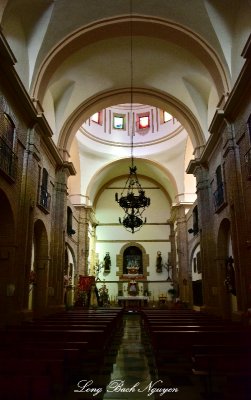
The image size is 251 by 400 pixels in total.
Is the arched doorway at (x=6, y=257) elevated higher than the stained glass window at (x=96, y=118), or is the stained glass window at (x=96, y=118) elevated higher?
the stained glass window at (x=96, y=118)

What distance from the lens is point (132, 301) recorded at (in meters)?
25.2

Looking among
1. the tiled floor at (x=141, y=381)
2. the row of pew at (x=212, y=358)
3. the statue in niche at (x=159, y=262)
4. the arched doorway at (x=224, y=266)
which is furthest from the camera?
the statue in niche at (x=159, y=262)

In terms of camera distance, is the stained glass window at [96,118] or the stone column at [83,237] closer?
the stone column at [83,237]

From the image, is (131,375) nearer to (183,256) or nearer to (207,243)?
(207,243)

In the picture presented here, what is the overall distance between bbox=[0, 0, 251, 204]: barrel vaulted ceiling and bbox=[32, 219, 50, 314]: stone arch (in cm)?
399

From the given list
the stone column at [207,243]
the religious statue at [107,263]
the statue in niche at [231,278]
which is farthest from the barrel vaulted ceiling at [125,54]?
the religious statue at [107,263]

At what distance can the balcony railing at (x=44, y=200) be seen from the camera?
1267 cm

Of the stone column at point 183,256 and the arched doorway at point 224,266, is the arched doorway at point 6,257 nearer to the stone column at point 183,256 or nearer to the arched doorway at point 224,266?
the arched doorway at point 224,266

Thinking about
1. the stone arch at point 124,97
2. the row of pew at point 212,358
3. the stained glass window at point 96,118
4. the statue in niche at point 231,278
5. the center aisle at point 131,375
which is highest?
the stained glass window at point 96,118

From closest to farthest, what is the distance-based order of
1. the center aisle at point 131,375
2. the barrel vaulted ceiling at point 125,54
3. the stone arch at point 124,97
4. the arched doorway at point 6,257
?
the center aisle at point 131,375 → the arched doorway at point 6,257 → the barrel vaulted ceiling at point 125,54 → the stone arch at point 124,97

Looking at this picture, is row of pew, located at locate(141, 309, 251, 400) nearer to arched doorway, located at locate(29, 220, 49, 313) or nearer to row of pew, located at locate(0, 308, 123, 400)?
row of pew, located at locate(0, 308, 123, 400)

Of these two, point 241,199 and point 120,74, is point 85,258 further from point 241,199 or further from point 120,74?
point 241,199

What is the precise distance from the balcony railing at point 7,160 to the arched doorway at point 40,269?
10.9 feet

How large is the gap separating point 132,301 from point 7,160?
1847 cm
